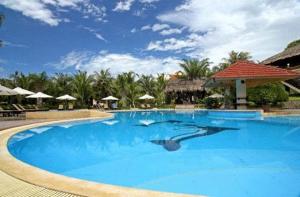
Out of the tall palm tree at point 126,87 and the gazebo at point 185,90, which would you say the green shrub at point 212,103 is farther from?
the tall palm tree at point 126,87

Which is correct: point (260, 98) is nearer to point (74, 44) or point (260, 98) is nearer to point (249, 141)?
point (249, 141)

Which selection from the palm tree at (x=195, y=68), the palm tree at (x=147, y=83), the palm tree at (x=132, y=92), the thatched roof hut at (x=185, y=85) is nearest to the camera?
the palm tree at (x=132, y=92)

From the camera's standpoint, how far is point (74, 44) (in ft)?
121

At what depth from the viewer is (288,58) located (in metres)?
29.8

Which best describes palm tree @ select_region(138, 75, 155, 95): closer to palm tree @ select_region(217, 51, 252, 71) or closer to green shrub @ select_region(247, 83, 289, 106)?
palm tree @ select_region(217, 51, 252, 71)

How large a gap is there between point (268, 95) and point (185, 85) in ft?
50.1

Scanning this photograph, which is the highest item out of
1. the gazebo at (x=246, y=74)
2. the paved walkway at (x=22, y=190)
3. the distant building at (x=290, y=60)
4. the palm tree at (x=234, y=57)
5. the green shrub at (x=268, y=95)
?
the palm tree at (x=234, y=57)

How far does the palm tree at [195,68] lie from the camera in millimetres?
38812

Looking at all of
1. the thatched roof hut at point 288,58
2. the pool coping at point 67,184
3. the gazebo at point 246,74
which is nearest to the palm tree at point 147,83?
the thatched roof hut at point 288,58

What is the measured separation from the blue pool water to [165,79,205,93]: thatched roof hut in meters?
Answer: 23.2

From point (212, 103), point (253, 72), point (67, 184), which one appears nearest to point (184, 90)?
point (212, 103)

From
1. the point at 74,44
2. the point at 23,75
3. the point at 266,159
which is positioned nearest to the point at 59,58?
the point at 74,44

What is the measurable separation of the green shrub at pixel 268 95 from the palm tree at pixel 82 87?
17944 millimetres

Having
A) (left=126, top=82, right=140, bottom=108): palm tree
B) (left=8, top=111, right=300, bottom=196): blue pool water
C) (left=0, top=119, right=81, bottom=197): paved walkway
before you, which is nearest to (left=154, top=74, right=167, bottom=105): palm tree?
(left=126, top=82, right=140, bottom=108): palm tree
